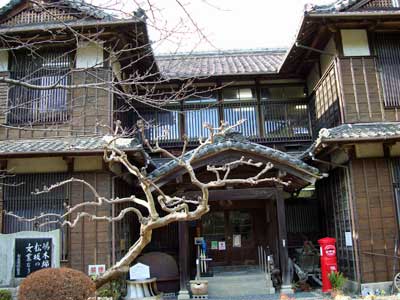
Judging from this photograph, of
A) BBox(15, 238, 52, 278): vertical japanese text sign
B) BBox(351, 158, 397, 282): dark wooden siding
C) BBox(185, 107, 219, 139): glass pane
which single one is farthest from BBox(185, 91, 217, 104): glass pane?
BBox(15, 238, 52, 278): vertical japanese text sign

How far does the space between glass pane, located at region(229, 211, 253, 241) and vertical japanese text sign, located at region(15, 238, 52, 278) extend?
6.83 meters

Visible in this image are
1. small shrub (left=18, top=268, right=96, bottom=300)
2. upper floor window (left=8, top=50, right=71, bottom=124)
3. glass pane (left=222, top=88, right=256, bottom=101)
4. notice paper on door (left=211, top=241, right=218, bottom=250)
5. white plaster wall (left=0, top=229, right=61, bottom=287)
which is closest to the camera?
small shrub (left=18, top=268, right=96, bottom=300)

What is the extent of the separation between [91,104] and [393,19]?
9.56 meters

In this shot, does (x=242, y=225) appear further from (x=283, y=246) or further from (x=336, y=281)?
(x=336, y=281)

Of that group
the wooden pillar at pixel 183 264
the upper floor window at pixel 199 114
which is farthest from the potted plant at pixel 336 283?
the upper floor window at pixel 199 114

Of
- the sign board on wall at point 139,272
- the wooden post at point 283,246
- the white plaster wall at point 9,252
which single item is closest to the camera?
the white plaster wall at point 9,252

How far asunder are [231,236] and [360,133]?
625 cm

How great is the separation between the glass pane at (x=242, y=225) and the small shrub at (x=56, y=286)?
27.2ft

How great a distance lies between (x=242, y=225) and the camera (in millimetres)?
15766

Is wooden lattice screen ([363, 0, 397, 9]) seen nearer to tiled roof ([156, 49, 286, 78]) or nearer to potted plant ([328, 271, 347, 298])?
tiled roof ([156, 49, 286, 78])

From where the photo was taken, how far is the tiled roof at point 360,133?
453 inches

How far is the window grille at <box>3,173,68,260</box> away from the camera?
1221 cm

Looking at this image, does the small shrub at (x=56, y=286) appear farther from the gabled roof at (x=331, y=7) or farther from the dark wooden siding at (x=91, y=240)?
the gabled roof at (x=331, y=7)

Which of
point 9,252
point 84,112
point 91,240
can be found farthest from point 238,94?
point 9,252
